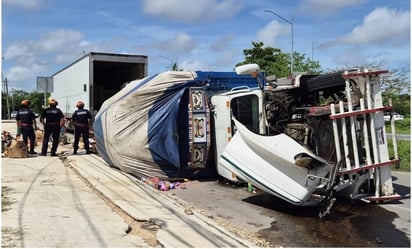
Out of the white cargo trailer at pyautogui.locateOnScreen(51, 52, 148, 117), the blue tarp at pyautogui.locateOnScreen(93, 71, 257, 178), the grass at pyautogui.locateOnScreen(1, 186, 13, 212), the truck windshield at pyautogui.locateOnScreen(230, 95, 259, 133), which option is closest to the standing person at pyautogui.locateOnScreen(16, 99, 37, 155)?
the white cargo trailer at pyautogui.locateOnScreen(51, 52, 148, 117)

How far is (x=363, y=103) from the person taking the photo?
6.91 metres

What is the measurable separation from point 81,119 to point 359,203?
9.14 m

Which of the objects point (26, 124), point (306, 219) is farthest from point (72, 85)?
point (306, 219)

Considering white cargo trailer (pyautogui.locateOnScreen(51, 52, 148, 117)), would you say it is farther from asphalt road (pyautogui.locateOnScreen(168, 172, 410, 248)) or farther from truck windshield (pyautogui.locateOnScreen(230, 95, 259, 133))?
asphalt road (pyautogui.locateOnScreen(168, 172, 410, 248))

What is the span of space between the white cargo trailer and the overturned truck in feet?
13.1

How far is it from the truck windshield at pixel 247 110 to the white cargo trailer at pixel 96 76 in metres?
6.92

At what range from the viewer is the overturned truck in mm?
6695

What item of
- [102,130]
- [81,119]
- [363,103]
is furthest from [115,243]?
[81,119]

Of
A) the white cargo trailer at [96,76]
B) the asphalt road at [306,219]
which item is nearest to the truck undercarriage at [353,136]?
the asphalt road at [306,219]

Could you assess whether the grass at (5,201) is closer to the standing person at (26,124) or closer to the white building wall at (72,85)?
the standing person at (26,124)

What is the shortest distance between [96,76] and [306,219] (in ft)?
44.0

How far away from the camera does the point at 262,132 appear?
7.98 metres

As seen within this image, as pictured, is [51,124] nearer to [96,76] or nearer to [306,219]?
[96,76]

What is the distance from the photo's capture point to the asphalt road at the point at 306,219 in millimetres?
5723
